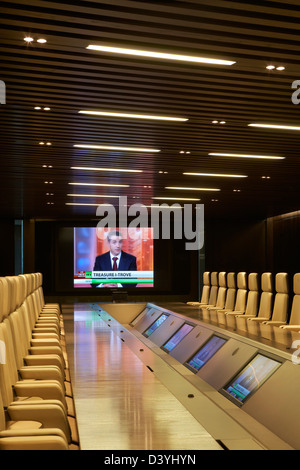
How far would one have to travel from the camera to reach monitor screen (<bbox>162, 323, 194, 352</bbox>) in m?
7.93

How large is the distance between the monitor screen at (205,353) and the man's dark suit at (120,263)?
37.6 ft

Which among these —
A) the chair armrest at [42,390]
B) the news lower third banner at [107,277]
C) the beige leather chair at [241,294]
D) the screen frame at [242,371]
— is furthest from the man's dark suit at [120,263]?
the chair armrest at [42,390]

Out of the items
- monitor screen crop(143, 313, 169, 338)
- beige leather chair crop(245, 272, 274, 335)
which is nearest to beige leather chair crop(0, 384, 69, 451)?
beige leather chair crop(245, 272, 274, 335)

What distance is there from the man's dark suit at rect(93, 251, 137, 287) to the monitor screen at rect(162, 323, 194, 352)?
32.1 ft

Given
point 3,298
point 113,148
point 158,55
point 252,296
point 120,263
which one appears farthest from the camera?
point 120,263

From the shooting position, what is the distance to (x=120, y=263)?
59.8 feet

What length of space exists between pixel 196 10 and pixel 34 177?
654 centimetres

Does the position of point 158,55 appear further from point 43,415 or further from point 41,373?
point 43,415

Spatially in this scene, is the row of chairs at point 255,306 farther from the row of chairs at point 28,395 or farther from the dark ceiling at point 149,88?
the row of chairs at point 28,395

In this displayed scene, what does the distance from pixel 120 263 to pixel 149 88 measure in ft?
42.8

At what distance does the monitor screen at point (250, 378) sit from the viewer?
4.65m

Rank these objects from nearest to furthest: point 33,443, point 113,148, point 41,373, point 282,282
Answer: point 33,443, point 41,373, point 113,148, point 282,282

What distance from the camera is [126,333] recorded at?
678 cm

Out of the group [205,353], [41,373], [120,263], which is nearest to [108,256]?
[120,263]
